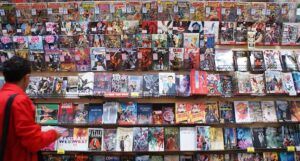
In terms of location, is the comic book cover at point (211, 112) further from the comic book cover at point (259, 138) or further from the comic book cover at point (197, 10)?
the comic book cover at point (197, 10)

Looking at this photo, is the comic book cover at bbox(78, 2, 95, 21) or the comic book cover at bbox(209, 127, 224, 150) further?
the comic book cover at bbox(78, 2, 95, 21)

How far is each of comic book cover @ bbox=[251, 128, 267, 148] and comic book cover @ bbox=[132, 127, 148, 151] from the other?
3.65 ft

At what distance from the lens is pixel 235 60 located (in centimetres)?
414

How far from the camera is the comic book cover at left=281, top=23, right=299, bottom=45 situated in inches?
164

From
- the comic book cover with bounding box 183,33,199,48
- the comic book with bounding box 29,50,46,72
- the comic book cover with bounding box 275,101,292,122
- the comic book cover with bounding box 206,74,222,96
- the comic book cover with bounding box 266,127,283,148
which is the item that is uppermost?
the comic book cover with bounding box 183,33,199,48

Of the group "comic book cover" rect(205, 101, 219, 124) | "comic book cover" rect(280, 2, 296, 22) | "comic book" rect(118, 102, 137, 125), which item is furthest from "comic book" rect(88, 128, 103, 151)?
"comic book cover" rect(280, 2, 296, 22)

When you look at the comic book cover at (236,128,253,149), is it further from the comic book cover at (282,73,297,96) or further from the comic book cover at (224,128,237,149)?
the comic book cover at (282,73,297,96)

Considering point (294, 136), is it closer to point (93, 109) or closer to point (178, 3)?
point (178, 3)

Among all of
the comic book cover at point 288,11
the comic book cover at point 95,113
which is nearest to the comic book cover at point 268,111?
the comic book cover at point 288,11

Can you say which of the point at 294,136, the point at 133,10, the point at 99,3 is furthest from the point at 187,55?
the point at 294,136

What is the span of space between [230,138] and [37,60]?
2.15 metres

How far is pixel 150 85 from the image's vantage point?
4.05 meters

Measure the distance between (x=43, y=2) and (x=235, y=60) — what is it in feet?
6.89

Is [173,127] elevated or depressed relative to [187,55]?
depressed
